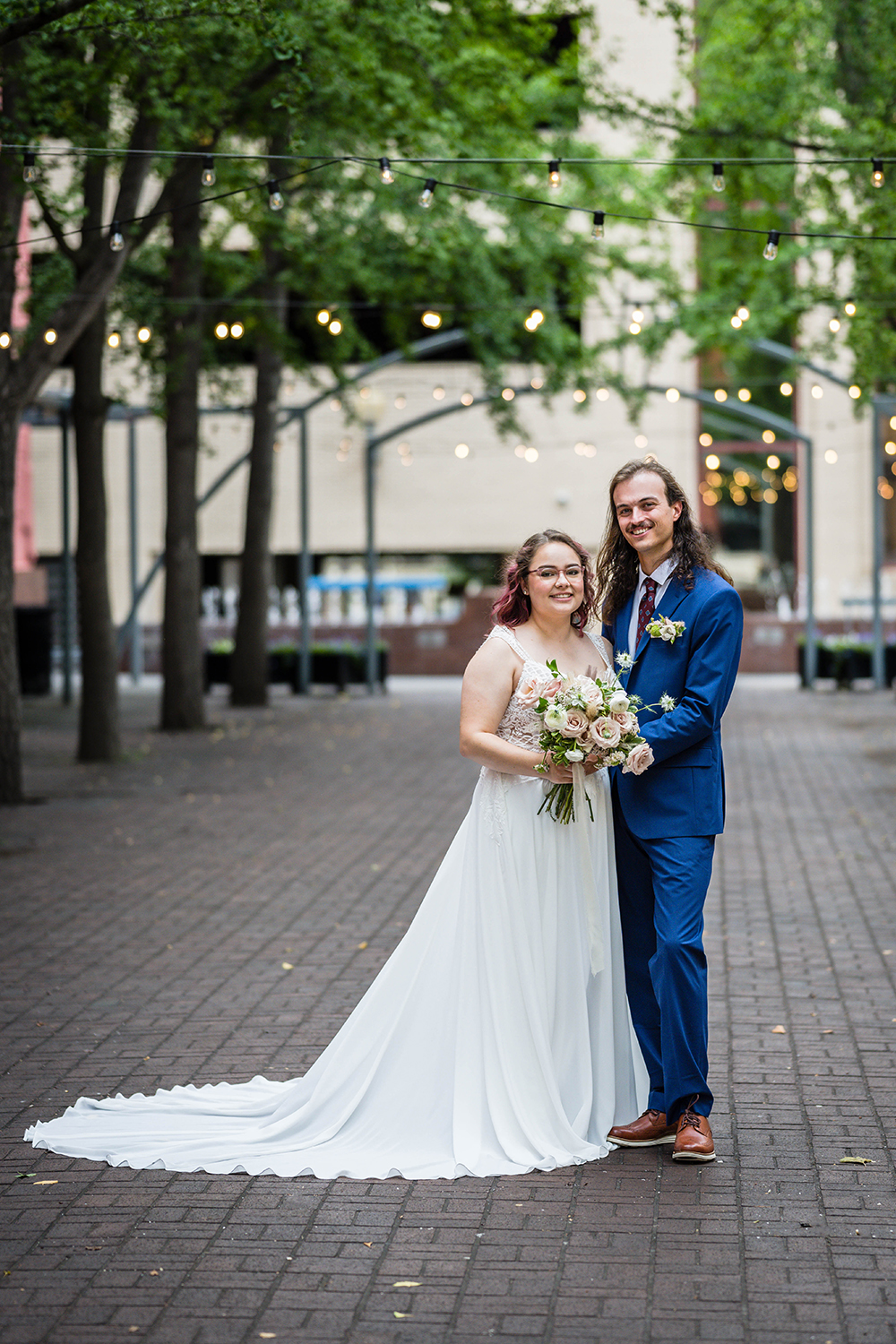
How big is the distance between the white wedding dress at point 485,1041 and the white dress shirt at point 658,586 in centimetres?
34

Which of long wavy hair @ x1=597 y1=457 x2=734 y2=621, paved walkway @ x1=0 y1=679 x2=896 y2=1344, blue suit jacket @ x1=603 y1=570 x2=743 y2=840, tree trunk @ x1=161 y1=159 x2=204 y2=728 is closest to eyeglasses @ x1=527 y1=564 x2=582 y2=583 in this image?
long wavy hair @ x1=597 y1=457 x2=734 y2=621

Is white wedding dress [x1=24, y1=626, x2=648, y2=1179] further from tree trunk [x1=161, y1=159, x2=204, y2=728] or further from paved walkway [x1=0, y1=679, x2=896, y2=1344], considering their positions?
tree trunk [x1=161, y1=159, x2=204, y2=728]

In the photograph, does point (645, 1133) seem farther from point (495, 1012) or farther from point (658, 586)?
point (658, 586)

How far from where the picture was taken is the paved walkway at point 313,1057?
13.3 ft

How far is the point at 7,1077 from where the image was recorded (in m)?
6.05

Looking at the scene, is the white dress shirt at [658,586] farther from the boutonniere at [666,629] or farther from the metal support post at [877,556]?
the metal support post at [877,556]

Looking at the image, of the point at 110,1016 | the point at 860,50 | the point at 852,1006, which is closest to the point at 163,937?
the point at 110,1016

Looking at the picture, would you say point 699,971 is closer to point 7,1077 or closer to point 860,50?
point 7,1077

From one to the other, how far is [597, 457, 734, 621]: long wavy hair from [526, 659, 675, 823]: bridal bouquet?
0.47 m

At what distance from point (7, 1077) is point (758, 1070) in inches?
113

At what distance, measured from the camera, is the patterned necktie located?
524 cm

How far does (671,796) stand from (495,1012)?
0.90 m

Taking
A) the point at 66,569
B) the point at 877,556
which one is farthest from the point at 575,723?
the point at 66,569

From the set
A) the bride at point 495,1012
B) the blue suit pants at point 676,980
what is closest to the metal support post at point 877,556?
the bride at point 495,1012
